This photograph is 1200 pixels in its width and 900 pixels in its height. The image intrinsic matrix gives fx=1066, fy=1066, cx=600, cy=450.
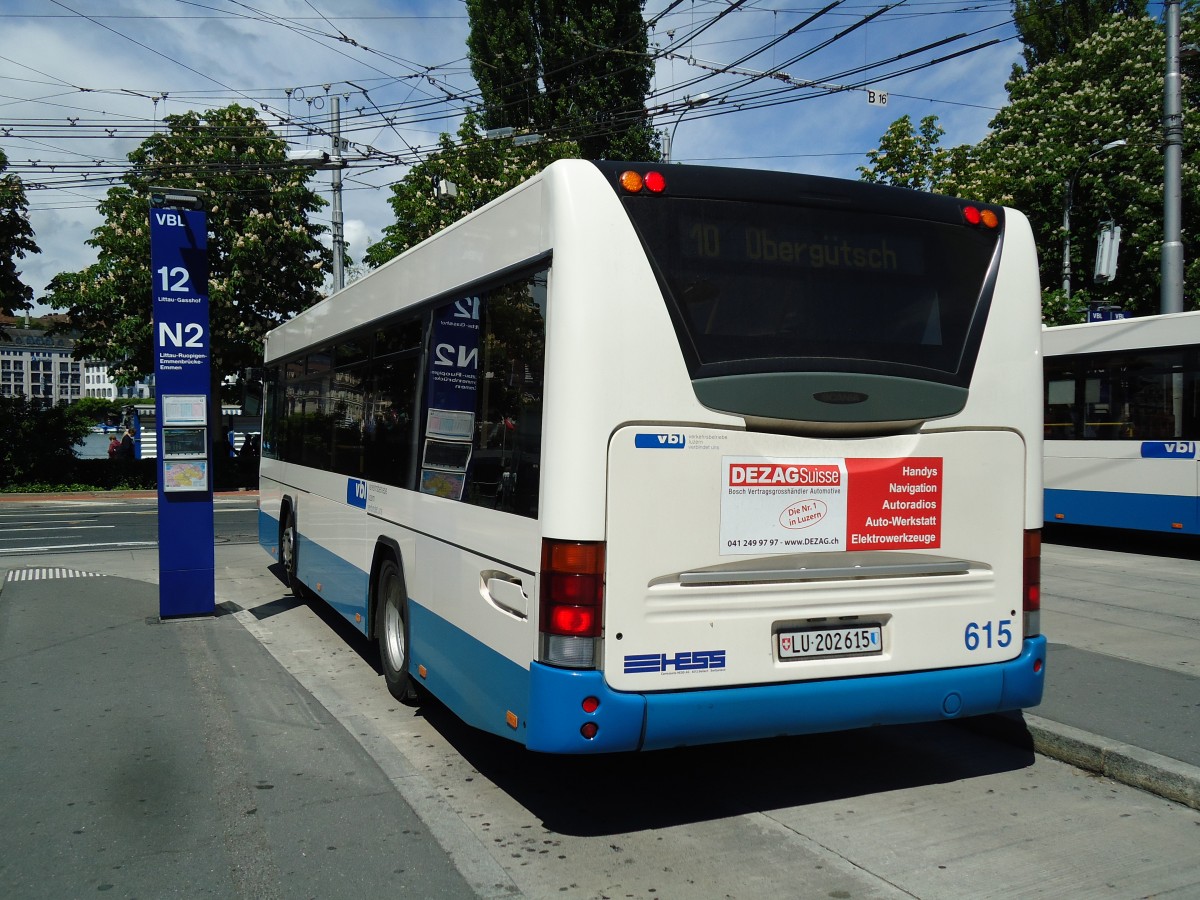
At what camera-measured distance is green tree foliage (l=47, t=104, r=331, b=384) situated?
3080cm

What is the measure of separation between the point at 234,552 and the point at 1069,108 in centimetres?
2251

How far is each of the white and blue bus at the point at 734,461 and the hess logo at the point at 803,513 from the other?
0.03 ft

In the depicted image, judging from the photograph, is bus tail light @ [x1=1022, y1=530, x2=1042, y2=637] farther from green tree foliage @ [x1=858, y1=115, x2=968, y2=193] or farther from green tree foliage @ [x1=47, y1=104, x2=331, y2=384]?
green tree foliage @ [x1=47, y1=104, x2=331, y2=384]

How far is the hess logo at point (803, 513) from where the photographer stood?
455cm

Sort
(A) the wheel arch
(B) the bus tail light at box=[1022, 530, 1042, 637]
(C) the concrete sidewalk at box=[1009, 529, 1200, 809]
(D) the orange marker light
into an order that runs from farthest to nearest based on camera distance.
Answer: (A) the wheel arch → (C) the concrete sidewalk at box=[1009, 529, 1200, 809] → (B) the bus tail light at box=[1022, 530, 1042, 637] → (D) the orange marker light

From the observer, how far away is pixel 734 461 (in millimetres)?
4469

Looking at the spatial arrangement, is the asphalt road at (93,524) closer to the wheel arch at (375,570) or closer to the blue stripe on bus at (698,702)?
the wheel arch at (375,570)

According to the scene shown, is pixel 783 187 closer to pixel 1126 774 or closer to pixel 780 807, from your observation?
pixel 780 807

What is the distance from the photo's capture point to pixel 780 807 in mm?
4918

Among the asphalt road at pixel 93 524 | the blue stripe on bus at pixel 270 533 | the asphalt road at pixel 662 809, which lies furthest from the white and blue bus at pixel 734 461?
the asphalt road at pixel 93 524

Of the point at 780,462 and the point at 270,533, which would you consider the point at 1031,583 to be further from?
the point at 270,533

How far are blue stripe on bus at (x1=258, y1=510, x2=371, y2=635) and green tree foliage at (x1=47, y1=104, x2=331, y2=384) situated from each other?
22.5 meters

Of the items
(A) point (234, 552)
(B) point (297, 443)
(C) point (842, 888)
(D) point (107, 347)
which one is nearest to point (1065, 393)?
(B) point (297, 443)

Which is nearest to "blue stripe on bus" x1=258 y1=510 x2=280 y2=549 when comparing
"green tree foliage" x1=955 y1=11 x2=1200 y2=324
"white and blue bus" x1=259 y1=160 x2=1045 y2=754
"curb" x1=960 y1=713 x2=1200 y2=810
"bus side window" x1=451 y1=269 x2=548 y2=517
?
"white and blue bus" x1=259 y1=160 x2=1045 y2=754
